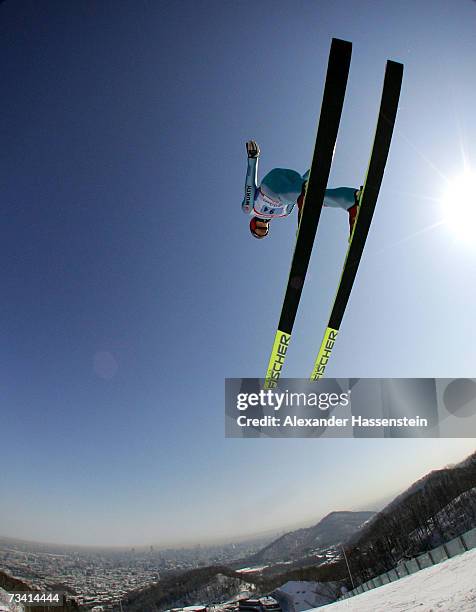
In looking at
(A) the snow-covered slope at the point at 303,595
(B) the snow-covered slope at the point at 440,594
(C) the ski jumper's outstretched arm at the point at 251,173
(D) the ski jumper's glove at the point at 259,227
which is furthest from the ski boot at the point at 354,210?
(A) the snow-covered slope at the point at 303,595

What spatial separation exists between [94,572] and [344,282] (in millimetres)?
151715

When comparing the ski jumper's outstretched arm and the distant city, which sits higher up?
the ski jumper's outstretched arm

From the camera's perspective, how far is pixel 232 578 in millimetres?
74625

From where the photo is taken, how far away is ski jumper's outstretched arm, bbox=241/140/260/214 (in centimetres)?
661

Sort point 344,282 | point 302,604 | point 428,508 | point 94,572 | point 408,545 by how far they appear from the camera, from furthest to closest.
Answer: point 94,572, point 428,508, point 408,545, point 302,604, point 344,282

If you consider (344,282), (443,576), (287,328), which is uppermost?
(344,282)

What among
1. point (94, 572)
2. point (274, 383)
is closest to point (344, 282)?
point (274, 383)

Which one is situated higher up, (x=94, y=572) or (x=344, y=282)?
(x=344, y=282)

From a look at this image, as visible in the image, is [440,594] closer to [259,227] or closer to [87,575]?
[259,227]

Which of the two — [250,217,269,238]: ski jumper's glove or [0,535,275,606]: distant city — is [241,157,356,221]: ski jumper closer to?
[250,217,269,238]: ski jumper's glove

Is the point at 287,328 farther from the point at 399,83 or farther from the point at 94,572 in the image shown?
the point at 94,572

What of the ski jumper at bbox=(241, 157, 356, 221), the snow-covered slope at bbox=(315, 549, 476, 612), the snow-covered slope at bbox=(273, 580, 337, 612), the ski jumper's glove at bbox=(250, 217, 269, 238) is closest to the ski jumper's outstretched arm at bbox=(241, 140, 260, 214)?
the ski jumper at bbox=(241, 157, 356, 221)

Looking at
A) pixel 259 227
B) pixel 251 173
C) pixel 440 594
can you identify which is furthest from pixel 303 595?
pixel 251 173

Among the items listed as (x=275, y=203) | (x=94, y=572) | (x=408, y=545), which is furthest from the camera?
(x=94, y=572)
